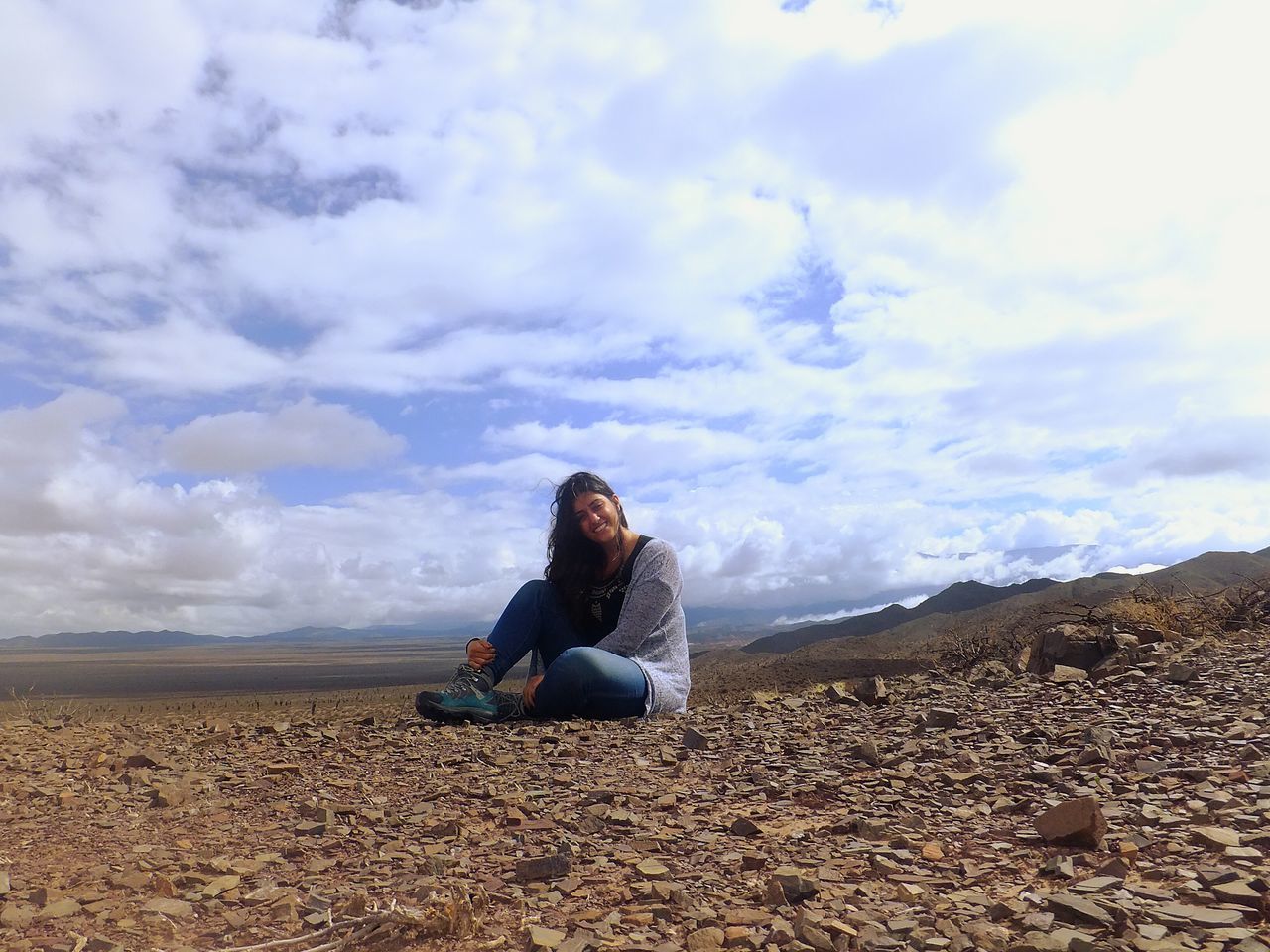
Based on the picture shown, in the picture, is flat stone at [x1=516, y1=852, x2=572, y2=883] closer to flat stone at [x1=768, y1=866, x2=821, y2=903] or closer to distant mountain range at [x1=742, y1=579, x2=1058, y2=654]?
flat stone at [x1=768, y1=866, x2=821, y2=903]

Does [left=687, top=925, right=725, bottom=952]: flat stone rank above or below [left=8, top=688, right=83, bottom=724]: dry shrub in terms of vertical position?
below

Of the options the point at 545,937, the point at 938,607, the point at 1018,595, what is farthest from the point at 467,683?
the point at 938,607

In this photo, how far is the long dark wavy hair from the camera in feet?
18.8

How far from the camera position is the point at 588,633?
19.3 feet

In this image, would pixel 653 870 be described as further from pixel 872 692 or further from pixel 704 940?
pixel 872 692

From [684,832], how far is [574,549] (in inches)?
111

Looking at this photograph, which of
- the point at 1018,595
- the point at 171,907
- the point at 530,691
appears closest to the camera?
the point at 171,907

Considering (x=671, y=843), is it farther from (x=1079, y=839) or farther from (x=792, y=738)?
(x=792, y=738)

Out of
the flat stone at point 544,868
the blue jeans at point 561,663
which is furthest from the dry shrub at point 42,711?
the flat stone at point 544,868

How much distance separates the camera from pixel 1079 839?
9.11ft

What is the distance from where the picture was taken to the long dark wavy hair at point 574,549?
226 inches

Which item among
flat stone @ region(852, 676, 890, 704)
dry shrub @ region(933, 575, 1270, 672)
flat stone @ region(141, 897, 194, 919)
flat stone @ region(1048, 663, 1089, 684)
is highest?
dry shrub @ region(933, 575, 1270, 672)

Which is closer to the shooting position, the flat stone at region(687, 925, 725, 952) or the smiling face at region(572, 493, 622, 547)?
the flat stone at region(687, 925, 725, 952)

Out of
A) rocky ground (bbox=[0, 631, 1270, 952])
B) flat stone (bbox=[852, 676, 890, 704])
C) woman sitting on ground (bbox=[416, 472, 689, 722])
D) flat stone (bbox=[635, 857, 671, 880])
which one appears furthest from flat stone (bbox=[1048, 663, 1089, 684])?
flat stone (bbox=[635, 857, 671, 880])
